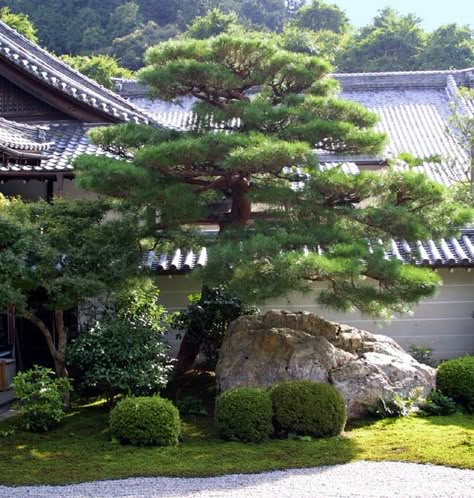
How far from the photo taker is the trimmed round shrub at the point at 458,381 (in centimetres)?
1010

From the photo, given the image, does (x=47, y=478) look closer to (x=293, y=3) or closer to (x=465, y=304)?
(x=465, y=304)

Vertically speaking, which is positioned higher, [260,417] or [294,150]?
[294,150]

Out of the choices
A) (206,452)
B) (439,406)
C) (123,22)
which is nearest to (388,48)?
(123,22)

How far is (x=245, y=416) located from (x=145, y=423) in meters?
1.20

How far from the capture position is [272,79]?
10391 mm

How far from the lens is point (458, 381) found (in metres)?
10.2

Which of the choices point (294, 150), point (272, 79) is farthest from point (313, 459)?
point (272, 79)

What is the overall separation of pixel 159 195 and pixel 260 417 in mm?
3197

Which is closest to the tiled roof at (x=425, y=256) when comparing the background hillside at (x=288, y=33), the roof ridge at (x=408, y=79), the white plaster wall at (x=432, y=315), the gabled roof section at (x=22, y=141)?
the white plaster wall at (x=432, y=315)

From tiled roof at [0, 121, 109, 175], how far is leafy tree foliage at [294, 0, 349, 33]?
135 ft

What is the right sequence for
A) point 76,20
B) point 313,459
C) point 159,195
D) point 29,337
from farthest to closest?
point 76,20 → point 29,337 → point 159,195 → point 313,459

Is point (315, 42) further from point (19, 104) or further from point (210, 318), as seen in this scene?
point (210, 318)

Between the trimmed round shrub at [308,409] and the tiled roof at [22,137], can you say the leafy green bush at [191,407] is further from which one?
the tiled roof at [22,137]

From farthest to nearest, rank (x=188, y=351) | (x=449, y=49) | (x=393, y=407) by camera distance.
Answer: (x=449, y=49)
(x=188, y=351)
(x=393, y=407)
